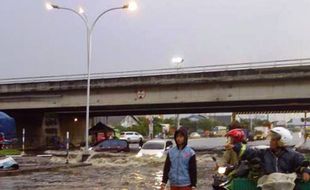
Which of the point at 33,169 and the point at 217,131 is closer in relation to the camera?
the point at 33,169

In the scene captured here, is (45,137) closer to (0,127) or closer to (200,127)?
(0,127)

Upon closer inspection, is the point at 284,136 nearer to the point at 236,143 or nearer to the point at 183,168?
the point at 236,143

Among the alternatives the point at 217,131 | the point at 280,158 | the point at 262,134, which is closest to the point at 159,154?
the point at 262,134

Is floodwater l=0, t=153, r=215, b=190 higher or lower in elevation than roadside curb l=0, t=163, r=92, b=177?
lower

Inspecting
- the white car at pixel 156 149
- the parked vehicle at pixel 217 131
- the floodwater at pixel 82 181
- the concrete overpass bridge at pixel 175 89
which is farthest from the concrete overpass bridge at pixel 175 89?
the parked vehicle at pixel 217 131

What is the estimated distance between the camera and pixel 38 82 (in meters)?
57.1

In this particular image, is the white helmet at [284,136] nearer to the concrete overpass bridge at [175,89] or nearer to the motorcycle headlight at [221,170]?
the motorcycle headlight at [221,170]

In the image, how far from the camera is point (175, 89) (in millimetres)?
49969

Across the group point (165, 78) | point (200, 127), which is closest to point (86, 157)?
point (165, 78)

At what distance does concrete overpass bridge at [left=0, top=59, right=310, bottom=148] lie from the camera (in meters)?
45.3

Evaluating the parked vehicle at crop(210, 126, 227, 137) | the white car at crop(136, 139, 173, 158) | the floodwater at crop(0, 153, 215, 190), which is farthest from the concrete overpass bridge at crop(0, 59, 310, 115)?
the parked vehicle at crop(210, 126, 227, 137)

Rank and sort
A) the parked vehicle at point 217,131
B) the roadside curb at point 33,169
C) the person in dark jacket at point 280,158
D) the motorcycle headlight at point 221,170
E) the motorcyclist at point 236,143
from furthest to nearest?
the parked vehicle at point 217,131 → the roadside curb at point 33,169 → the motorcycle headlight at point 221,170 → the motorcyclist at point 236,143 → the person in dark jacket at point 280,158

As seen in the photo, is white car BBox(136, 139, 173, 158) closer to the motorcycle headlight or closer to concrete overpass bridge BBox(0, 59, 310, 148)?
concrete overpass bridge BBox(0, 59, 310, 148)

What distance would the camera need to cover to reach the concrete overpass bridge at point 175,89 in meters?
45.3
